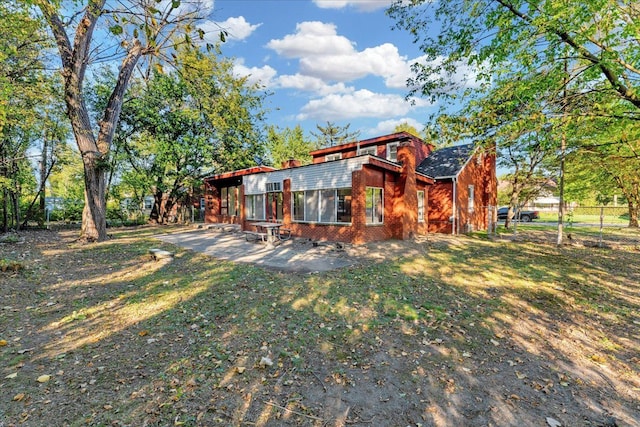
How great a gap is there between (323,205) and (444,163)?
9707mm

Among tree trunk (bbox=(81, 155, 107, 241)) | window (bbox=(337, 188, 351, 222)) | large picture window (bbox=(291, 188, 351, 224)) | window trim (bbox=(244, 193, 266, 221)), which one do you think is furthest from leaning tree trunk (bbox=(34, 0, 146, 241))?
window (bbox=(337, 188, 351, 222))

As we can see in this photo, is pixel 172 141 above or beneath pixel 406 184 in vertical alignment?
above

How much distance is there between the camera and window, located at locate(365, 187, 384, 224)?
471 inches

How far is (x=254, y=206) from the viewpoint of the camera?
17.4 m

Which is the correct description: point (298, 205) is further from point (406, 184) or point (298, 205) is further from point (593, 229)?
point (593, 229)

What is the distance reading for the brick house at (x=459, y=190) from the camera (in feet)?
53.6

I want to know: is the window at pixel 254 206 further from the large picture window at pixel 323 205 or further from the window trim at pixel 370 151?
the window trim at pixel 370 151

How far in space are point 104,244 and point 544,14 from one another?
1536 cm

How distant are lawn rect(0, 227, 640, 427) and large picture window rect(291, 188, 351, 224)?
506 cm

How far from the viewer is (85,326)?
4.39 m

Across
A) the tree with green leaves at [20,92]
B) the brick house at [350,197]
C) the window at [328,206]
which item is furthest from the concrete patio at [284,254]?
the tree with green leaves at [20,92]

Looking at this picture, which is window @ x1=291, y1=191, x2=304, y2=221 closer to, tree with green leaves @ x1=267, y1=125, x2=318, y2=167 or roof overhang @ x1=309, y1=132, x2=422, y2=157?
roof overhang @ x1=309, y1=132, x2=422, y2=157

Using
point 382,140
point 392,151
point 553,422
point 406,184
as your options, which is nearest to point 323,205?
point 406,184

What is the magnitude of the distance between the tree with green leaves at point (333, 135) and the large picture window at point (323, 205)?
31.2 meters
